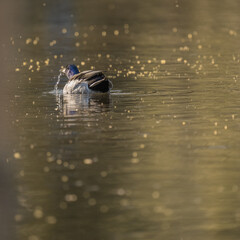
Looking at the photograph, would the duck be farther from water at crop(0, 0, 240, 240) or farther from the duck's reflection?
water at crop(0, 0, 240, 240)

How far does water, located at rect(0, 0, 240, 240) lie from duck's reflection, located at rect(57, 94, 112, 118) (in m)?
0.03

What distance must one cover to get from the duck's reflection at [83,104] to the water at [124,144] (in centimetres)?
3

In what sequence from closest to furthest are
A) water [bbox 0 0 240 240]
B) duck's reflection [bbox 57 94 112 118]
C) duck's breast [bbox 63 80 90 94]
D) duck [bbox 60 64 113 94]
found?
1. water [bbox 0 0 240 240]
2. duck's reflection [bbox 57 94 112 118]
3. duck [bbox 60 64 113 94]
4. duck's breast [bbox 63 80 90 94]

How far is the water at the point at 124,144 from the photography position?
1367 centimetres

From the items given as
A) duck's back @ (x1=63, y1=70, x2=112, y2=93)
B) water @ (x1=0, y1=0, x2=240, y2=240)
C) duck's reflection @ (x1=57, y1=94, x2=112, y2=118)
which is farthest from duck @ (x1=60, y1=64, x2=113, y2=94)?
water @ (x1=0, y1=0, x2=240, y2=240)

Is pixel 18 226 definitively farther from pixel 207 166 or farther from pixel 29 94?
pixel 29 94

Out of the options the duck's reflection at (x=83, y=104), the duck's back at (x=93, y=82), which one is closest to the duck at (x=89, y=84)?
the duck's back at (x=93, y=82)

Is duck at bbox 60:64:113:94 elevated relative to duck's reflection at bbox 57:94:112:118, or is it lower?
elevated

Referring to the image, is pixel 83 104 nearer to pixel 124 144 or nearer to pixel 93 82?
pixel 93 82

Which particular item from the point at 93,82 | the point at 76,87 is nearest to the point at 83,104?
the point at 93,82

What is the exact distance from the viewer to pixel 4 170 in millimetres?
16594

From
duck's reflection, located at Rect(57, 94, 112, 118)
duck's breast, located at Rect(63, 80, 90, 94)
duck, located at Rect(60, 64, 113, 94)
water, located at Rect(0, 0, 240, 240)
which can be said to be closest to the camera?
water, located at Rect(0, 0, 240, 240)

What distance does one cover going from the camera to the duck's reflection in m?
22.9

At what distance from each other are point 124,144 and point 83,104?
589 cm
